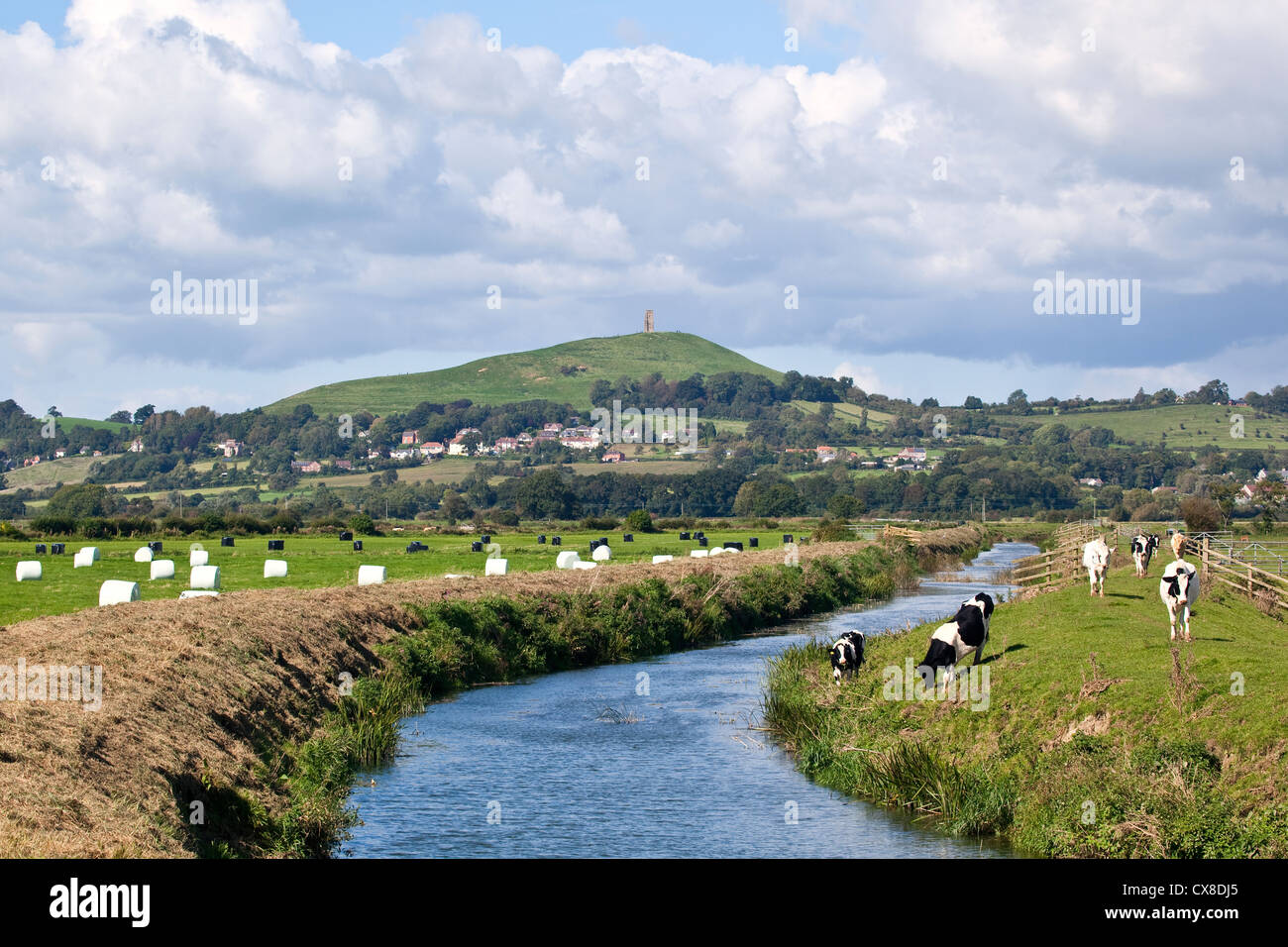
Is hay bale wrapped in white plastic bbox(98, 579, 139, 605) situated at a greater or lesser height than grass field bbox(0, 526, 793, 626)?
greater

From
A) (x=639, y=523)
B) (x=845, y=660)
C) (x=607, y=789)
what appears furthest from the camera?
(x=639, y=523)

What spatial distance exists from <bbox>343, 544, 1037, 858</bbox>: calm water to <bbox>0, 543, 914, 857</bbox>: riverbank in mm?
1259

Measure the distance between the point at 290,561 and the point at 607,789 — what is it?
5010cm

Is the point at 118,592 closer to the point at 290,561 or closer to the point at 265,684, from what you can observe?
the point at 265,684

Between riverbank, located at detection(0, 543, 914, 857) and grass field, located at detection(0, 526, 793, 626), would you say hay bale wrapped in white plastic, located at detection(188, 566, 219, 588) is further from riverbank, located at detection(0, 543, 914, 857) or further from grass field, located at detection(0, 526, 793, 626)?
riverbank, located at detection(0, 543, 914, 857)

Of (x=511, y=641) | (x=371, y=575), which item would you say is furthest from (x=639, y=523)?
(x=511, y=641)

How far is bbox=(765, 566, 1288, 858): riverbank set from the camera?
55.0 ft

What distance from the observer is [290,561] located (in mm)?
69625

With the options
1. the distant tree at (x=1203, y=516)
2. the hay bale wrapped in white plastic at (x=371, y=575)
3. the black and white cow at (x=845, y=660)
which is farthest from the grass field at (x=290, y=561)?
the distant tree at (x=1203, y=516)

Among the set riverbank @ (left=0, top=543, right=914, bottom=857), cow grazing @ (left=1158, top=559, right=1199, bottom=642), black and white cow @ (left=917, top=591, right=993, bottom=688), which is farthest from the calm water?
cow grazing @ (left=1158, top=559, right=1199, bottom=642)

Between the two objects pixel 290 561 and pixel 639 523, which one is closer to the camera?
pixel 290 561
